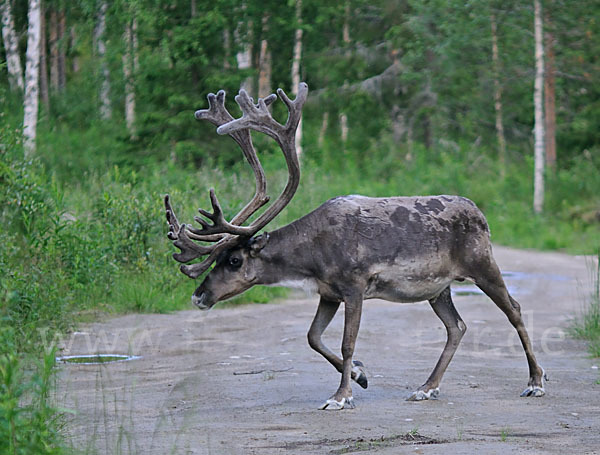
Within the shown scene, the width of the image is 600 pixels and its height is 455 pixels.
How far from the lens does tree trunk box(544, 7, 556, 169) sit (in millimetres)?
24938

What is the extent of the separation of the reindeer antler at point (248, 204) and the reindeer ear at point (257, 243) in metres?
0.06

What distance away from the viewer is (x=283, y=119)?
35281 mm

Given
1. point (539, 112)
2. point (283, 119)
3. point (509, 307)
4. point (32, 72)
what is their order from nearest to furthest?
point (509, 307) → point (539, 112) → point (32, 72) → point (283, 119)

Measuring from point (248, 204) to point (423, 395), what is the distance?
2.10m

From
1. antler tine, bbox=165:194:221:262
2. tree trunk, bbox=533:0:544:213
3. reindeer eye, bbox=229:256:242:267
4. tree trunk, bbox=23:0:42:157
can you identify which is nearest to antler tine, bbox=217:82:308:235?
reindeer eye, bbox=229:256:242:267

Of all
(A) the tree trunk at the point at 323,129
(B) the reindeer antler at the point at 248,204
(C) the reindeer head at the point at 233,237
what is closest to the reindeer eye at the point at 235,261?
(C) the reindeer head at the point at 233,237

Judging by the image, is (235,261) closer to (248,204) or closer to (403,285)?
(248,204)

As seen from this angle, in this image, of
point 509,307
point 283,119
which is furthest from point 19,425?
point 283,119

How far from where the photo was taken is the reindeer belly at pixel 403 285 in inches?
308

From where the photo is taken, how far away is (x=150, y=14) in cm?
2750

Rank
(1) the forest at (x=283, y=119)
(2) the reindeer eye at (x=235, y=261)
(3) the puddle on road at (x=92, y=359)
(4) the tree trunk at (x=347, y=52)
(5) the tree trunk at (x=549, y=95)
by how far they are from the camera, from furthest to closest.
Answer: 1. (4) the tree trunk at (x=347, y=52)
2. (5) the tree trunk at (x=549, y=95)
3. (1) the forest at (x=283, y=119)
4. (3) the puddle on road at (x=92, y=359)
5. (2) the reindeer eye at (x=235, y=261)

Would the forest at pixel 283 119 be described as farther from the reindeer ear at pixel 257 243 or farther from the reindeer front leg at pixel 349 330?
the reindeer front leg at pixel 349 330

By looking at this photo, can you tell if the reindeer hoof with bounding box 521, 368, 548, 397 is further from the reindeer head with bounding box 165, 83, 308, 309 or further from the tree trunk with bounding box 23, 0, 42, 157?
the tree trunk with bounding box 23, 0, 42, 157

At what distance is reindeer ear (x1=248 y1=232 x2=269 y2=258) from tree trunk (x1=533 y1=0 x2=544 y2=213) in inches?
717
